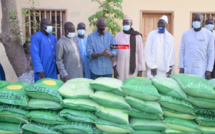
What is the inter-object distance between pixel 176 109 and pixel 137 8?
15.5 feet

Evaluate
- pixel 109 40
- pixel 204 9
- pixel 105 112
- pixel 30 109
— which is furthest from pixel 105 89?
pixel 204 9

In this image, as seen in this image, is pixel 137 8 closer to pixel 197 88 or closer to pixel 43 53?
pixel 43 53

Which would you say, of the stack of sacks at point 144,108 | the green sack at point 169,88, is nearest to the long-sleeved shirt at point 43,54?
the stack of sacks at point 144,108

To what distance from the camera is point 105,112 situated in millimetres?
2008

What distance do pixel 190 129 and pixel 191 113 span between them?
16cm

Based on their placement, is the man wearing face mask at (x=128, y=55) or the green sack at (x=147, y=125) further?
the man wearing face mask at (x=128, y=55)

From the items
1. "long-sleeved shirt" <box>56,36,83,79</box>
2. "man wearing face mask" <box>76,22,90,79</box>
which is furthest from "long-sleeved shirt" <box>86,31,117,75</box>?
"man wearing face mask" <box>76,22,90,79</box>

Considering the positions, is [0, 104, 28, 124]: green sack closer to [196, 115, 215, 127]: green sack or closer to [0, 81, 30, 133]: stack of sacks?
[0, 81, 30, 133]: stack of sacks

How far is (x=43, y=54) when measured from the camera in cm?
346

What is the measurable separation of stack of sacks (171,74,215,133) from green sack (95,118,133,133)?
0.69 m

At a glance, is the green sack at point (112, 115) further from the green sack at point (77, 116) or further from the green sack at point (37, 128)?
the green sack at point (37, 128)

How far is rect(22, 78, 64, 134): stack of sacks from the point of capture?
6.69 feet

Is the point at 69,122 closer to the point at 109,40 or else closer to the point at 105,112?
the point at 105,112

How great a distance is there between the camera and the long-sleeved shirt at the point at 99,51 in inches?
139
